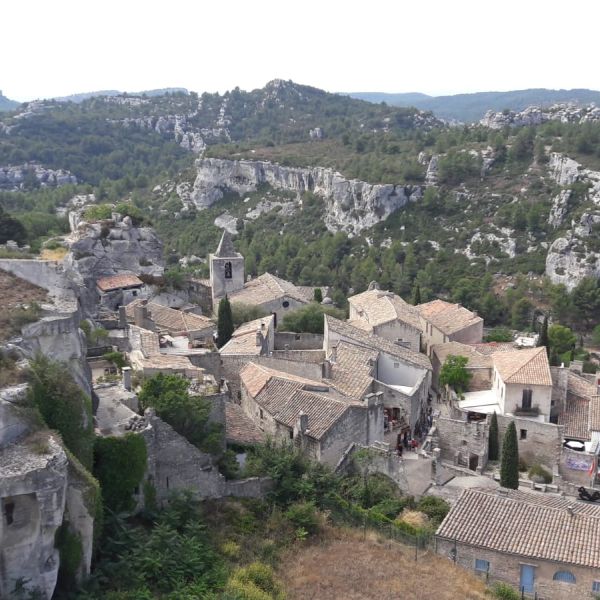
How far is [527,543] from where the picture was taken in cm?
2416

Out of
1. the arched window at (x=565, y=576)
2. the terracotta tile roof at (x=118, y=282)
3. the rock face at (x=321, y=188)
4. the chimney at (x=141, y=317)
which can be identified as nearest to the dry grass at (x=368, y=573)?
the arched window at (x=565, y=576)

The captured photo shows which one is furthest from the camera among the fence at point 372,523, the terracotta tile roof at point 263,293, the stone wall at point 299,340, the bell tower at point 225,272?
the bell tower at point 225,272

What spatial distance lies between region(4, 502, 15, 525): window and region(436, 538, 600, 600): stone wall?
15.3m

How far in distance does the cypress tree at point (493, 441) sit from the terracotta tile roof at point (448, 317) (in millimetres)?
15609

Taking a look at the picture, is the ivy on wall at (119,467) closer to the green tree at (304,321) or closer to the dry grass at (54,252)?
the dry grass at (54,252)

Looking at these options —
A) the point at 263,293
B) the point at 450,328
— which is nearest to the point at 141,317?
the point at 263,293

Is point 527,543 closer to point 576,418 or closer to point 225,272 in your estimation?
point 576,418

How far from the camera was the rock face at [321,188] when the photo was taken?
323 feet

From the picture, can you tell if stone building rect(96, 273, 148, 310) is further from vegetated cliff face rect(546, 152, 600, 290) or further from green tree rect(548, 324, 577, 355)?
vegetated cliff face rect(546, 152, 600, 290)

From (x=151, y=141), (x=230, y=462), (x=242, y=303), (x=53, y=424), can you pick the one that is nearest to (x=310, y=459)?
(x=230, y=462)

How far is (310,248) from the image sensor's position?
298 ft

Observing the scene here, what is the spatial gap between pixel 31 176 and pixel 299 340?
86.3 meters

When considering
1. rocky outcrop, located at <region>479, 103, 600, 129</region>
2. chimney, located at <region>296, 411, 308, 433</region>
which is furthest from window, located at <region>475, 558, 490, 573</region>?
rocky outcrop, located at <region>479, 103, 600, 129</region>

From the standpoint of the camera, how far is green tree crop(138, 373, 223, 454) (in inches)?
943
